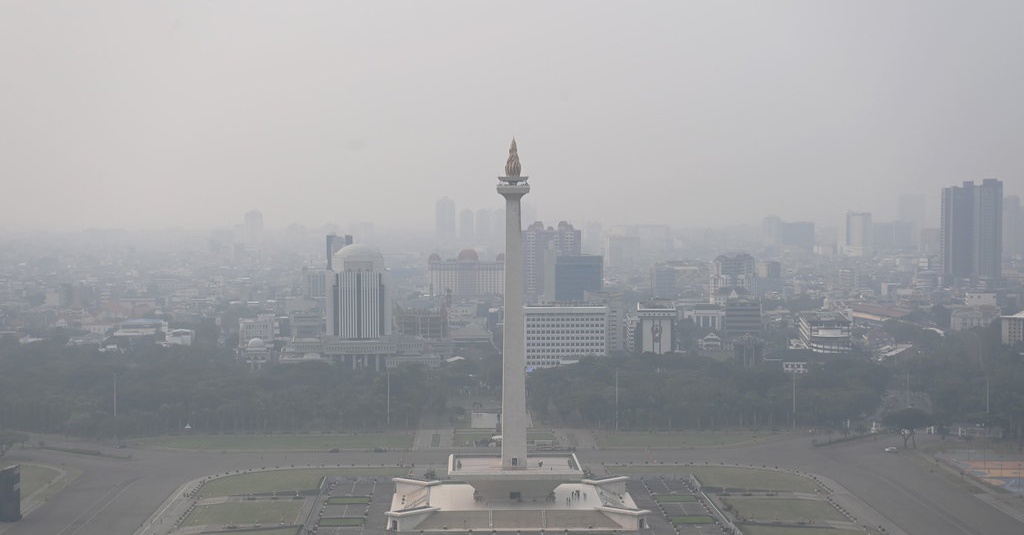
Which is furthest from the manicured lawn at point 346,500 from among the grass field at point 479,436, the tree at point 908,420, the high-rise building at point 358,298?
the high-rise building at point 358,298

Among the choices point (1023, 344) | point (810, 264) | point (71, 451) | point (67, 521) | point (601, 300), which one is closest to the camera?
point (67, 521)

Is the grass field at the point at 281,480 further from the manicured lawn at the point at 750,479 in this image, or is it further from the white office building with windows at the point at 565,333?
the white office building with windows at the point at 565,333

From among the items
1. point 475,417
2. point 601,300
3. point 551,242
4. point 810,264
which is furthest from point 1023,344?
point 810,264

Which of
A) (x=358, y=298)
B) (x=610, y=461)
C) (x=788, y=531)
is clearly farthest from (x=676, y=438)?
(x=358, y=298)

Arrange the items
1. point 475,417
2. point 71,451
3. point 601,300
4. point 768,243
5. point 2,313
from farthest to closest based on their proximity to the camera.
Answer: point 768,243
point 2,313
point 601,300
point 475,417
point 71,451

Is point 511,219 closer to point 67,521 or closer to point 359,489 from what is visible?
point 359,489

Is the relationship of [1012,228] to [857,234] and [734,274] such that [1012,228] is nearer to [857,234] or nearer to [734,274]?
[734,274]

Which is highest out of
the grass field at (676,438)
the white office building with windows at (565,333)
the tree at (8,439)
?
the white office building with windows at (565,333)
